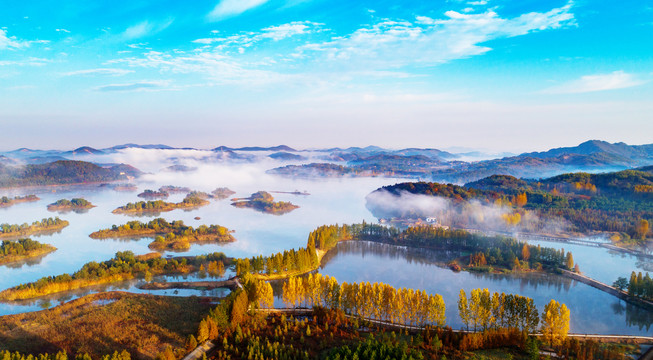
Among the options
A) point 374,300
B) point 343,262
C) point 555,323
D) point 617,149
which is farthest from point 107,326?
point 617,149

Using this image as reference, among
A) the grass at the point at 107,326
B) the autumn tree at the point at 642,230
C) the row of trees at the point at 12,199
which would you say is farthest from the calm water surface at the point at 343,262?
the autumn tree at the point at 642,230

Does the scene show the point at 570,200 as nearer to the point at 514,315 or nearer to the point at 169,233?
the point at 514,315

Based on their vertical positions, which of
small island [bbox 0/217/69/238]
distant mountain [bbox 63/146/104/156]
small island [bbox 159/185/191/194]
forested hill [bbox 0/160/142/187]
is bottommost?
small island [bbox 0/217/69/238]

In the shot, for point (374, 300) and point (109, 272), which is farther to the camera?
point (109, 272)

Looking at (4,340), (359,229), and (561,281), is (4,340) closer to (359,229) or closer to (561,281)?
(359,229)

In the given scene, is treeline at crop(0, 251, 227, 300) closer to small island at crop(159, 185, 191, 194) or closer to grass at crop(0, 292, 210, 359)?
grass at crop(0, 292, 210, 359)

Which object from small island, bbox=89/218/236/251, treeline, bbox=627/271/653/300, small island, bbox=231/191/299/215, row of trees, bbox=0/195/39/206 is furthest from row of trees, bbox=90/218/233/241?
treeline, bbox=627/271/653/300

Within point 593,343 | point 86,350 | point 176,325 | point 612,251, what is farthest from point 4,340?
point 612,251
